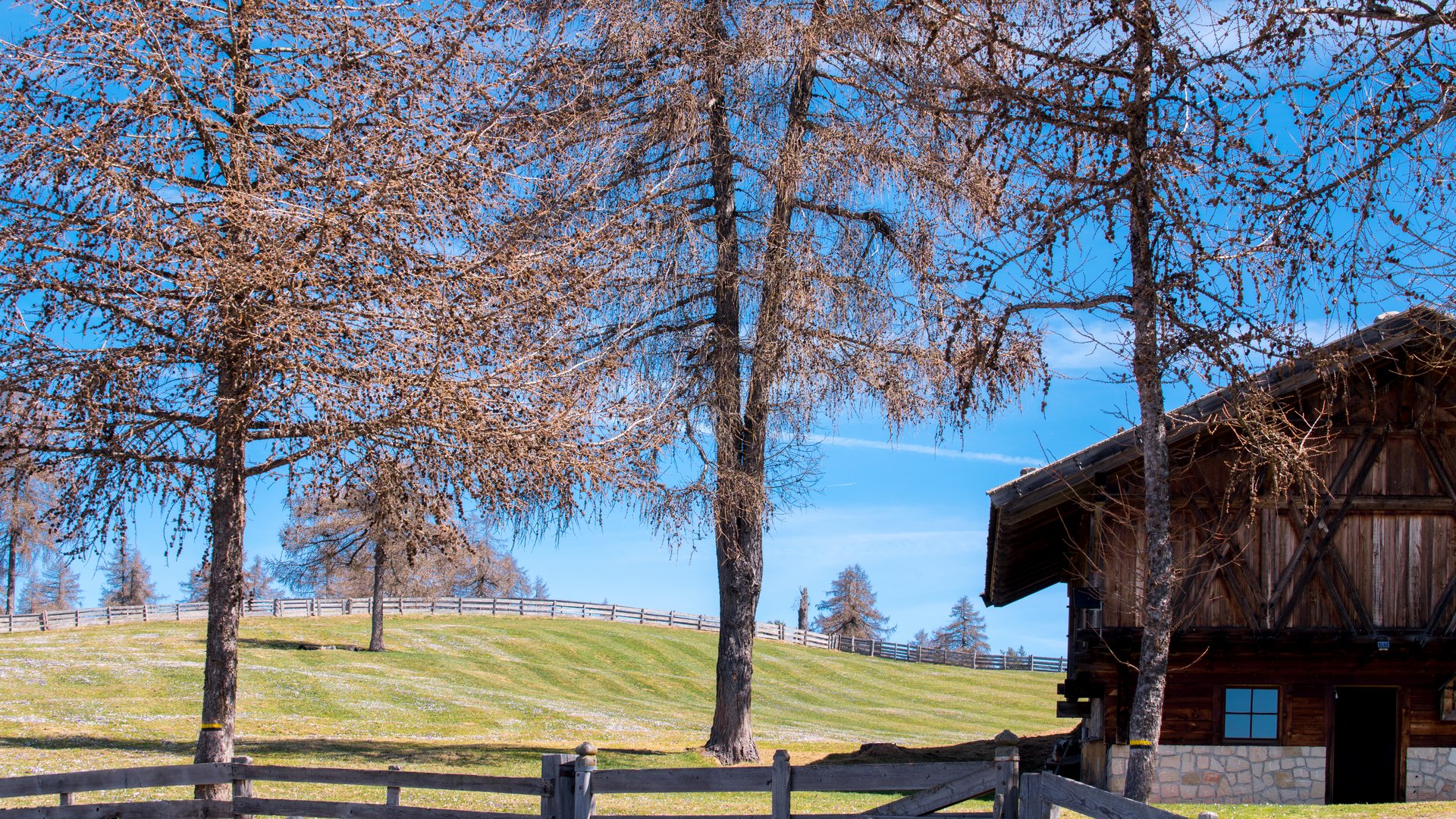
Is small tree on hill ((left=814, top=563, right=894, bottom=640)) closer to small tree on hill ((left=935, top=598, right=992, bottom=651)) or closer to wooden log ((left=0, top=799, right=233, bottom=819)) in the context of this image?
small tree on hill ((left=935, top=598, right=992, bottom=651))

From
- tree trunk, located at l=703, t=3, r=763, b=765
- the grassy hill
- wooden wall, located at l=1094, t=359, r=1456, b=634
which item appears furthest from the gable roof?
the grassy hill

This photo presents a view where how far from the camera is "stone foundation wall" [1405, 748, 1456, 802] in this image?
18.7m

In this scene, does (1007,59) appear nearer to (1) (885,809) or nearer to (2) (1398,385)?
(2) (1398,385)

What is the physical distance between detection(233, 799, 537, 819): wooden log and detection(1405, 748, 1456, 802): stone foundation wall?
14634mm

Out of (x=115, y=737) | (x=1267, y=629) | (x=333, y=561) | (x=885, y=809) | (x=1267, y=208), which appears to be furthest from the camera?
(x=333, y=561)

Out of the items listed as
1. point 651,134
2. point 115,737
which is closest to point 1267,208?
point 651,134

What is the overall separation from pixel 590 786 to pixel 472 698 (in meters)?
29.7

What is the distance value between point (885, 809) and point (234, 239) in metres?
8.25

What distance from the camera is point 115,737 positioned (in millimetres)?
24422

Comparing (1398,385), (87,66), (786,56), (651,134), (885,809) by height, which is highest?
(786,56)

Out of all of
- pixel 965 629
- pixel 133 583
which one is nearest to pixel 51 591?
pixel 133 583

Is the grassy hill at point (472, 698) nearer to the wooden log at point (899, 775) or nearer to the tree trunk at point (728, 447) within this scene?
the tree trunk at point (728, 447)

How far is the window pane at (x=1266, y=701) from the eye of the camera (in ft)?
61.8

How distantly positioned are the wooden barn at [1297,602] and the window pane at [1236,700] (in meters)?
0.02
